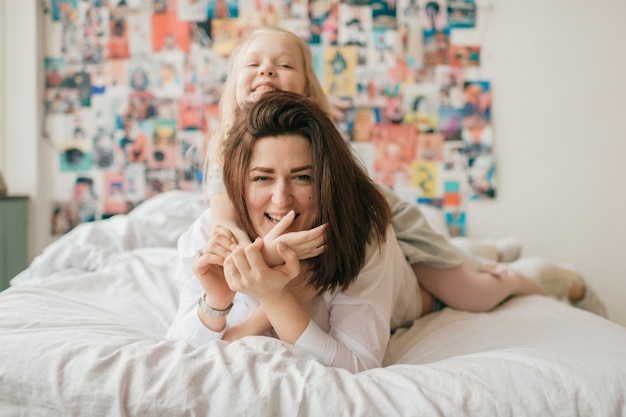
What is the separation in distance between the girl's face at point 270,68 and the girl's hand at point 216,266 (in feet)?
1.16

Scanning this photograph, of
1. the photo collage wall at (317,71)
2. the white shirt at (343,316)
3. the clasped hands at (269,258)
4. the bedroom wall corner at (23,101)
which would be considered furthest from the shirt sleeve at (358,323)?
the bedroom wall corner at (23,101)

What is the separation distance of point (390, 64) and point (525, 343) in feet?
6.07

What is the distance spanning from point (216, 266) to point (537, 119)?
2.09 metres

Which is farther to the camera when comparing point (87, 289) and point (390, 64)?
point (390, 64)

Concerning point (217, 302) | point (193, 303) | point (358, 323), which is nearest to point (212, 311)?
point (217, 302)

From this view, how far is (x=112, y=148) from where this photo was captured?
259 centimetres

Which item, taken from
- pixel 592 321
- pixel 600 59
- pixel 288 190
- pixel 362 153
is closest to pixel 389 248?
Result: pixel 288 190

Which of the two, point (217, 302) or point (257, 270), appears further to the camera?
point (217, 302)

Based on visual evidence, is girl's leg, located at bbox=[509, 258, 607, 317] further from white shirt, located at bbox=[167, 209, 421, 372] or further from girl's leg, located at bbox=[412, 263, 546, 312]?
white shirt, located at bbox=[167, 209, 421, 372]

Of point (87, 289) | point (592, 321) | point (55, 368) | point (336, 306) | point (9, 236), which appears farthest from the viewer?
point (9, 236)

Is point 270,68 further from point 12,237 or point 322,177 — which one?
A: point 12,237

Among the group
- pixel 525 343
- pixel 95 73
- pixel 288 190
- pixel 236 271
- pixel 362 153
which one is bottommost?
pixel 525 343

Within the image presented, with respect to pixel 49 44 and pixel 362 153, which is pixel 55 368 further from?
pixel 49 44

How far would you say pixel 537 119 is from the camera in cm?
253
